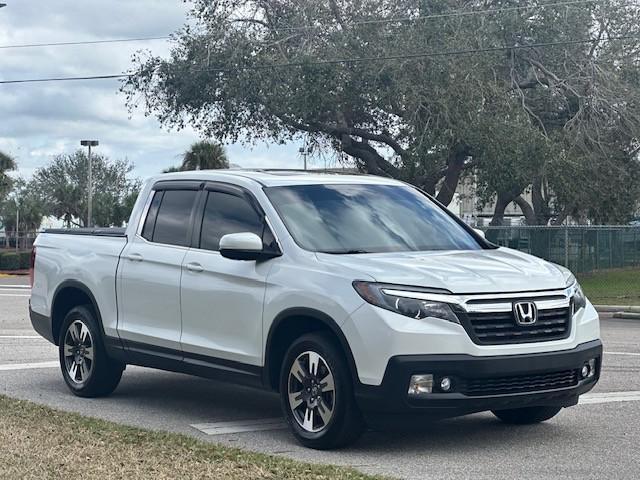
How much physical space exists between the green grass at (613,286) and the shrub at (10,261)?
75.9 ft

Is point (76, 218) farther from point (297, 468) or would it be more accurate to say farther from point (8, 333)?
point (297, 468)

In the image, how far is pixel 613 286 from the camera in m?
28.2

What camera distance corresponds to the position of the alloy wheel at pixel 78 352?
9.76 metres

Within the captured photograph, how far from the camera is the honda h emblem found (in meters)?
7.06

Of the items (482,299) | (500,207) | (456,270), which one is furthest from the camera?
(500,207)

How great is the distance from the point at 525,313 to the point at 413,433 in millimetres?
1435

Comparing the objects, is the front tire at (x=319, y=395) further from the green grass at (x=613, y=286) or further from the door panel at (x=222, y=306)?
the green grass at (x=613, y=286)

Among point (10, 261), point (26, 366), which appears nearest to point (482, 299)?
point (26, 366)

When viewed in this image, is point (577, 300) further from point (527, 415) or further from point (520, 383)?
point (527, 415)

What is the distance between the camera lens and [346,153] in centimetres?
3500

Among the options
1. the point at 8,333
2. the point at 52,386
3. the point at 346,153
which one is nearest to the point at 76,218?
the point at 346,153

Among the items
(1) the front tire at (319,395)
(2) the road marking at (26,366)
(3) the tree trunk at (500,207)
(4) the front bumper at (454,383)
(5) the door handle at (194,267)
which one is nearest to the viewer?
(4) the front bumper at (454,383)

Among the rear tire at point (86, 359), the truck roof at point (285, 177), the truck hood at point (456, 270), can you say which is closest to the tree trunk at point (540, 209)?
the rear tire at point (86, 359)

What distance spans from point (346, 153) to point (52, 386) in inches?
987
